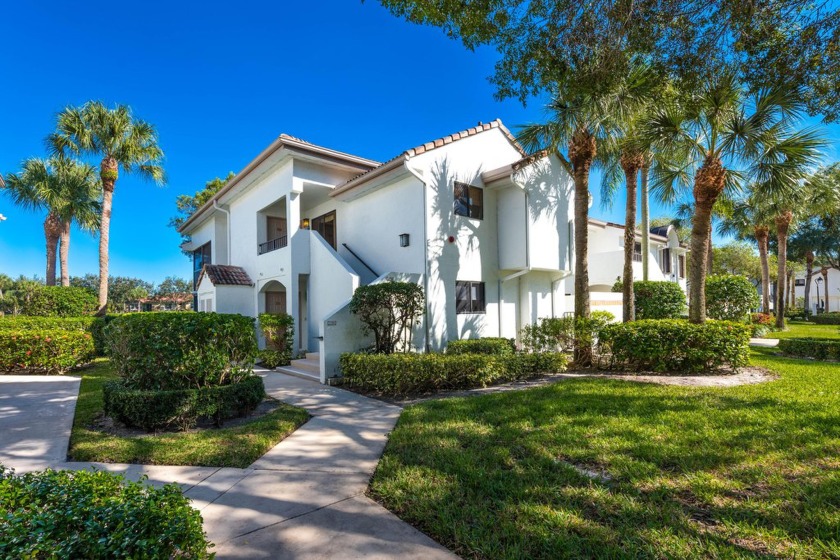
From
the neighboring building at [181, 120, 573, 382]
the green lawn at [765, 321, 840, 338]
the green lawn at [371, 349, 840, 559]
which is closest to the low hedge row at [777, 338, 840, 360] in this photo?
the green lawn at [371, 349, 840, 559]

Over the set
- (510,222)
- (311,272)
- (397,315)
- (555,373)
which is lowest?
(555,373)

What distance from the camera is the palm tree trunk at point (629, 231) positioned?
12.9 metres

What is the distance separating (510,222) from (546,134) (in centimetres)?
292

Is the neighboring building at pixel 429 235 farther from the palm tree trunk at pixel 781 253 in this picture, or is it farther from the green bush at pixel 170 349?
the palm tree trunk at pixel 781 253

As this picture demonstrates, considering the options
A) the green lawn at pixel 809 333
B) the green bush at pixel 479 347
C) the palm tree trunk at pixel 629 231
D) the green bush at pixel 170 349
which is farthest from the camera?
the green lawn at pixel 809 333

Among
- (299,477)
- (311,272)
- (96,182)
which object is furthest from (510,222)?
(96,182)

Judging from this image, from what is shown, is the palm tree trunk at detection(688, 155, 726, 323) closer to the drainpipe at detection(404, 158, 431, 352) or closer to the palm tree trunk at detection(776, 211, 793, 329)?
the drainpipe at detection(404, 158, 431, 352)

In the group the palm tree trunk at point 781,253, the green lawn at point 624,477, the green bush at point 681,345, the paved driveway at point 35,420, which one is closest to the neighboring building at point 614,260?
the palm tree trunk at point 781,253

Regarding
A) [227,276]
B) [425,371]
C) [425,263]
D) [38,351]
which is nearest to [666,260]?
[425,263]

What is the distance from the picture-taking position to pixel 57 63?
46.9 feet

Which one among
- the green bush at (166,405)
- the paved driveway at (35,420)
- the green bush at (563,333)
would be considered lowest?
the paved driveway at (35,420)

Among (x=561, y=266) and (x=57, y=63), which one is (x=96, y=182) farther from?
(x=561, y=266)

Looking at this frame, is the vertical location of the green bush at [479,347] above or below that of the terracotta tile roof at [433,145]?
below

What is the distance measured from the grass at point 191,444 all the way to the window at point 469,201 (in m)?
8.09
